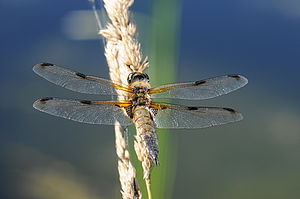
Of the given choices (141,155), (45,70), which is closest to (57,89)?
(45,70)

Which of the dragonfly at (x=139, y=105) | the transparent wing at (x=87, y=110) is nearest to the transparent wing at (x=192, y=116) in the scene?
the dragonfly at (x=139, y=105)

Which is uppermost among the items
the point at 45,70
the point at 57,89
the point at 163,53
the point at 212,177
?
the point at 163,53

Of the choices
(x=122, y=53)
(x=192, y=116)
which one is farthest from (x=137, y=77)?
(x=192, y=116)

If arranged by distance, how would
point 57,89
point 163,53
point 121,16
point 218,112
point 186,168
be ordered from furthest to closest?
point 57,89, point 186,168, point 218,112, point 121,16, point 163,53

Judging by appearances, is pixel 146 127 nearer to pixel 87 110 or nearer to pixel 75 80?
pixel 87 110

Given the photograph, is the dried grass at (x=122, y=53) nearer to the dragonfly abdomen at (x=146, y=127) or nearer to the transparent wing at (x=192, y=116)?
the dragonfly abdomen at (x=146, y=127)

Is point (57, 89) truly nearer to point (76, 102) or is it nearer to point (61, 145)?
point (61, 145)

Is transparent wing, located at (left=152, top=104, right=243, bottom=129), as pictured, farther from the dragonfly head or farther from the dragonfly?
the dragonfly head
